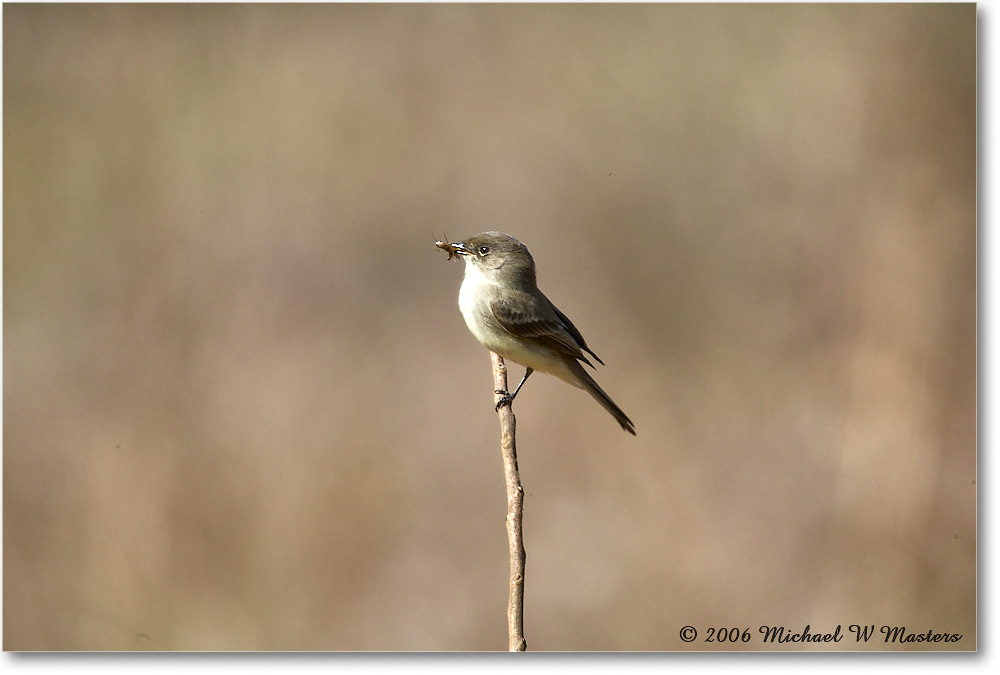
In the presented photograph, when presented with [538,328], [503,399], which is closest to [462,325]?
[503,399]

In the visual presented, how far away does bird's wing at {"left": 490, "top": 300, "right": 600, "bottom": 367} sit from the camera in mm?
2449

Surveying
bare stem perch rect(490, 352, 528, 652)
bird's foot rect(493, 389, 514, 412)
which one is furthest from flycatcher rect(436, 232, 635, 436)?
bare stem perch rect(490, 352, 528, 652)

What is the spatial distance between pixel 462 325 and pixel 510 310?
5.32ft

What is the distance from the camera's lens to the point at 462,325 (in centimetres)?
406

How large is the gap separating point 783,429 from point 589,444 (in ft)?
2.79

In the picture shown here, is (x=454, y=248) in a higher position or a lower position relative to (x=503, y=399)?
higher

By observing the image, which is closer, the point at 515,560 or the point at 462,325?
the point at 515,560

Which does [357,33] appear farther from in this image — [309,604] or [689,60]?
[309,604]

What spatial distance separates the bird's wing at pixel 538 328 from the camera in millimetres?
2449

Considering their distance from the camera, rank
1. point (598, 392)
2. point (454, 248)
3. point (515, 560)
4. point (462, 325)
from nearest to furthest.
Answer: point (515, 560)
point (454, 248)
point (598, 392)
point (462, 325)

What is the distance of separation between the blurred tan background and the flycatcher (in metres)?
1.19

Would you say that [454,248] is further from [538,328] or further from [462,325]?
[462,325]

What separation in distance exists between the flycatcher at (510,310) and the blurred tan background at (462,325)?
3.90ft

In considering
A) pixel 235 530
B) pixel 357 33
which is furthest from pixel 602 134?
pixel 235 530
